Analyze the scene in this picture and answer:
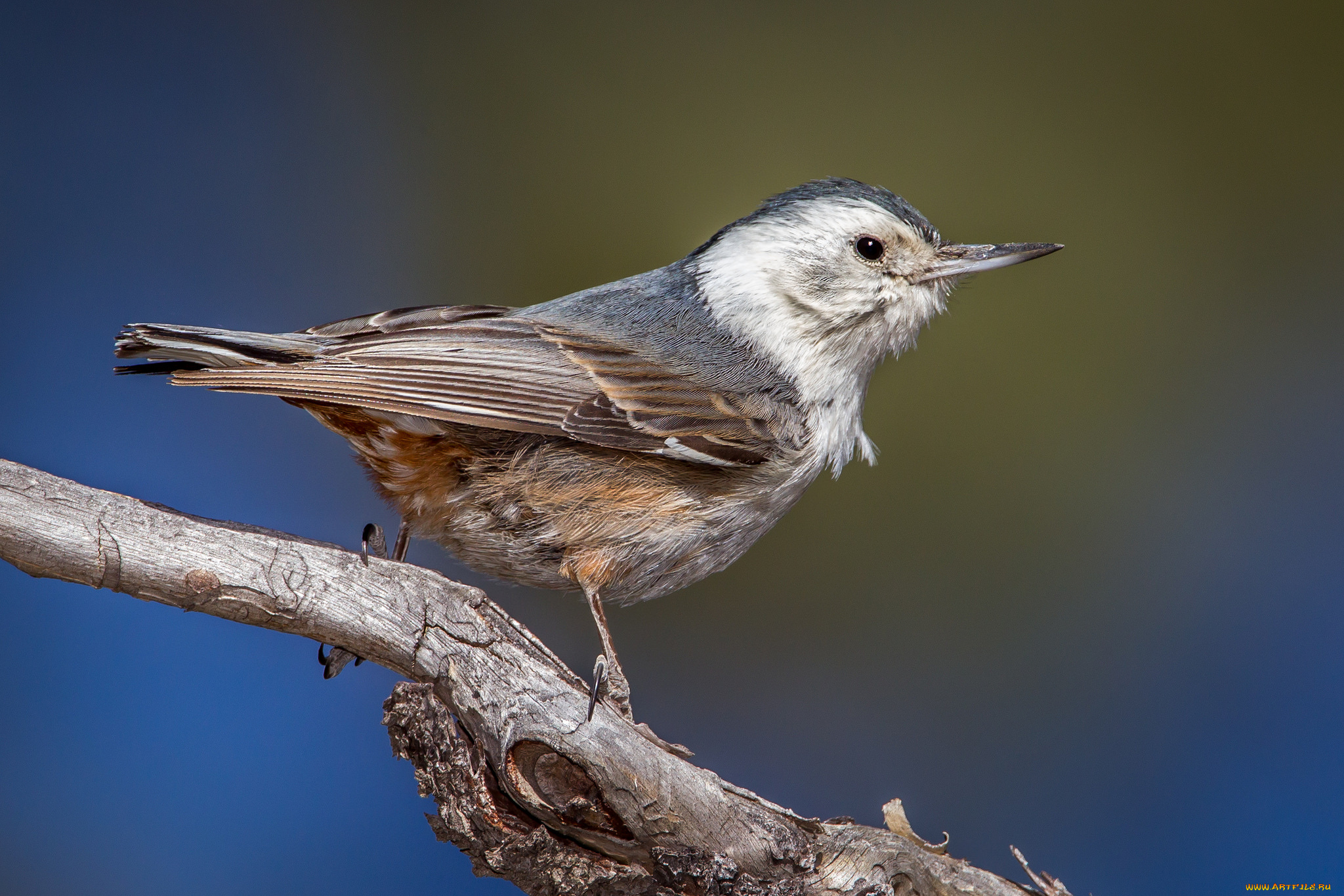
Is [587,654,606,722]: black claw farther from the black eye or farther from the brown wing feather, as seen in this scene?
the black eye

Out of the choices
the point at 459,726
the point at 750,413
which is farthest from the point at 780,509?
the point at 459,726

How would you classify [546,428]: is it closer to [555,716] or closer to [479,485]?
[479,485]

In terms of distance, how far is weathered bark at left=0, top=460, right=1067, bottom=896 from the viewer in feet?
3.74

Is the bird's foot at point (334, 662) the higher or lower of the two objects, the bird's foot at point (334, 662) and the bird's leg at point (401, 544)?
the lower

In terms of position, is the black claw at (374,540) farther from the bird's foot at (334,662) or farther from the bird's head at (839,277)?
the bird's head at (839,277)

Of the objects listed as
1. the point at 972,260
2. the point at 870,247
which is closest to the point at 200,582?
the point at 870,247

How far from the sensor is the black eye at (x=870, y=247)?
1536 millimetres

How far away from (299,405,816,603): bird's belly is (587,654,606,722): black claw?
0.56 ft

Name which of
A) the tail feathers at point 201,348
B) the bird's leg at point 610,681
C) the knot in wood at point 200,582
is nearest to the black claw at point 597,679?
the bird's leg at point 610,681

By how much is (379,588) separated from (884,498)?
1168 millimetres

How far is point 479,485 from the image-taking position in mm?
1361

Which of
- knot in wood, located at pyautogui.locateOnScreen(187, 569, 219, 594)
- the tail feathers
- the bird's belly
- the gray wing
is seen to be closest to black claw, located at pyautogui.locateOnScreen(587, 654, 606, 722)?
the bird's belly

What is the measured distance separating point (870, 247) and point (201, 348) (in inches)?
39.5

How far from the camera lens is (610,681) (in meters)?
1.27
